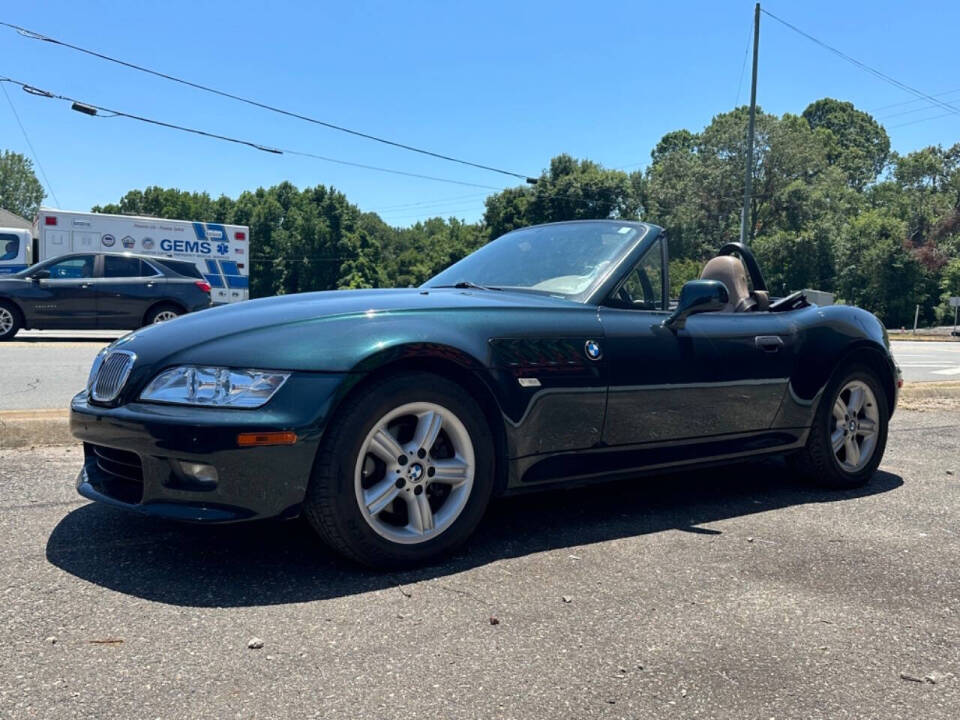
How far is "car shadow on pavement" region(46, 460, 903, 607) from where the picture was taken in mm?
2732

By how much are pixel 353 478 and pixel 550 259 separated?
1.77m

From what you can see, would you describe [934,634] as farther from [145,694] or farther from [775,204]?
[775,204]

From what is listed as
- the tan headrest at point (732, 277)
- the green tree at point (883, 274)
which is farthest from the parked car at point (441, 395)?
the green tree at point (883, 274)

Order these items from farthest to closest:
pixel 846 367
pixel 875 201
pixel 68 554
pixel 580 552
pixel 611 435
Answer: pixel 875 201, pixel 846 367, pixel 611 435, pixel 580 552, pixel 68 554

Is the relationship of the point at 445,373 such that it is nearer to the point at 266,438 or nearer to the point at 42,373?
the point at 266,438

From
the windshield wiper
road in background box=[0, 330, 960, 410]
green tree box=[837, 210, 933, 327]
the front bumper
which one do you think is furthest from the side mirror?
green tree box=[837, 210, 933, 327]

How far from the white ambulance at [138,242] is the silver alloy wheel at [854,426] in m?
18.6

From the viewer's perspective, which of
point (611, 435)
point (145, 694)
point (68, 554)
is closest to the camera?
point (145, 694)

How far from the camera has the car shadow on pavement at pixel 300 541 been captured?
2.73 meters

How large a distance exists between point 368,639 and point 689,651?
3.09 feet

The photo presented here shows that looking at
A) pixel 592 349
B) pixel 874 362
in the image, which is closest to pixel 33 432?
pixel 592 349

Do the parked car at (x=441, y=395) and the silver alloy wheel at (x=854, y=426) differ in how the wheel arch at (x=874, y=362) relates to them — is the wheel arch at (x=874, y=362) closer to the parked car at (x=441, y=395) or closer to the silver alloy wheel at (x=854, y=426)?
the silver alloy wheel at (x=854, y=426)

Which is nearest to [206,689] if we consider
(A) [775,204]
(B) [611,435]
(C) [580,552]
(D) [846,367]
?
(C) [580,552]

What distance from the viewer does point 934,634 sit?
8.46 feet
